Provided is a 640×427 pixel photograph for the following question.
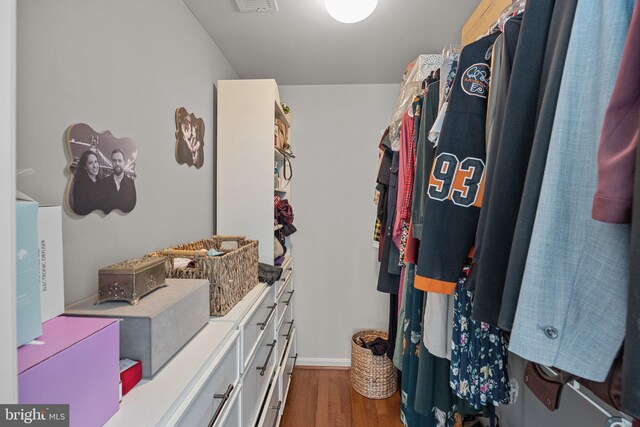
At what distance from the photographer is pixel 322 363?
8.27 feet

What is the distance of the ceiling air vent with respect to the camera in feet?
4.71

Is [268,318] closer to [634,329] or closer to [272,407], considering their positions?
[272,407]

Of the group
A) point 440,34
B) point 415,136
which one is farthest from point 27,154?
point 440,34

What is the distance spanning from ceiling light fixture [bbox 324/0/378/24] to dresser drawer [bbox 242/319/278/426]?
146cm

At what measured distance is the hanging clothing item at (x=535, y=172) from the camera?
45 centimetres

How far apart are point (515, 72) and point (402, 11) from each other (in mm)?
1274

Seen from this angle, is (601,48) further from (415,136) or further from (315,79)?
(315,79)

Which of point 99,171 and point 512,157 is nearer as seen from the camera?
point 512,157

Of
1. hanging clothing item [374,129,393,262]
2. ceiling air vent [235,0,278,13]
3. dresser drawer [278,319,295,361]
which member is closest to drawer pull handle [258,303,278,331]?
dresser drawer [278,319,295,361]

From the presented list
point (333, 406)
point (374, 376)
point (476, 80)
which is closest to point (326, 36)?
point (476, 80)

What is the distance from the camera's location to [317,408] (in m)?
1.97

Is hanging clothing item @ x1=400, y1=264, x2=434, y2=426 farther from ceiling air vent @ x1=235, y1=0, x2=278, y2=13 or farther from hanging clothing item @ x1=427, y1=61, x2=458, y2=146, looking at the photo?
ceiling air vent @ x1=235, y1=0, x2=278, y2=13

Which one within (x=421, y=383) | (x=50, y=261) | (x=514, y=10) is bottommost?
(x=421, y=383)

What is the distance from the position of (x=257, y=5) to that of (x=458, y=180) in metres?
1.36
